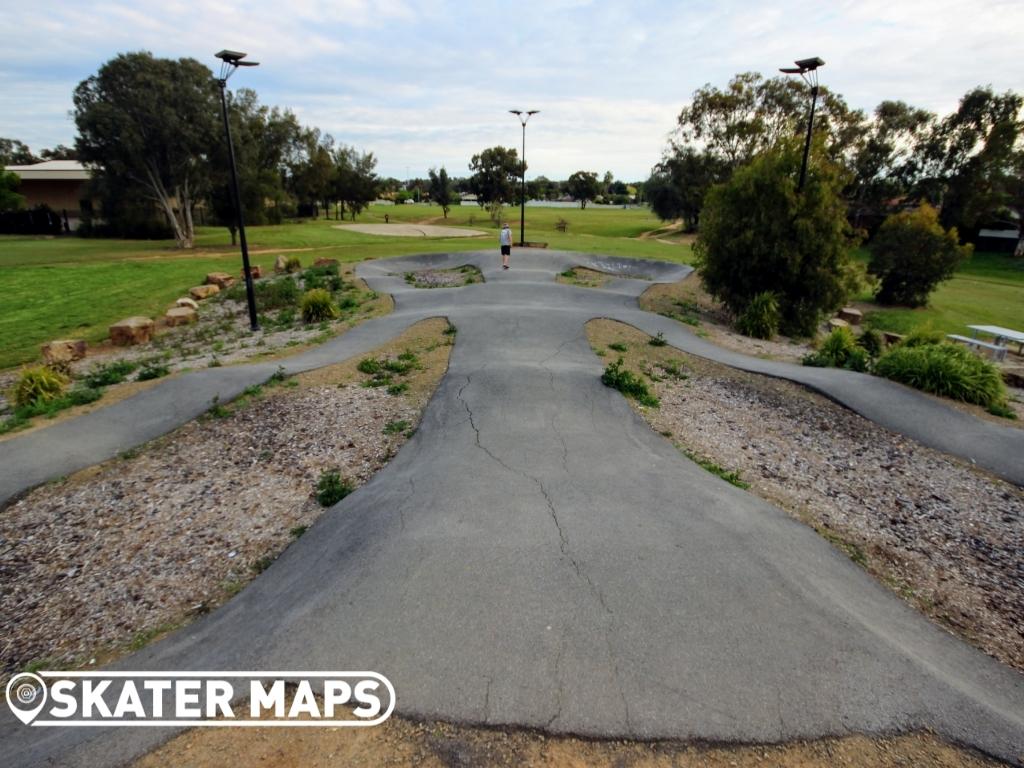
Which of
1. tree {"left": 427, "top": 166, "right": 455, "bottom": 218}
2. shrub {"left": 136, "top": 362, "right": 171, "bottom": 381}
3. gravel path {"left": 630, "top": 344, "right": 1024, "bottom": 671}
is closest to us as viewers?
gravel path {"left": 630, "top": 344, "right": 1024, "bottom": 671}

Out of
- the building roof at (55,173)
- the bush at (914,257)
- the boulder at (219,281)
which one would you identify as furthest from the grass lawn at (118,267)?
the bush at (914,257)

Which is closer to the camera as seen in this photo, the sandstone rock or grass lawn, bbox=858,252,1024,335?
the sandstone rock

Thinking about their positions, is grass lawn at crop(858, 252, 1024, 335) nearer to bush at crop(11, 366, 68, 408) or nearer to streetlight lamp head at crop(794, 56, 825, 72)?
streetlight lamp head at crop(794, 56, 825, 72)

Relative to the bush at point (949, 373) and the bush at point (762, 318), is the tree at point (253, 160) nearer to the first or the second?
the bush at point (762, 318)

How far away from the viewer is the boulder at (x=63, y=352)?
42.2 ft

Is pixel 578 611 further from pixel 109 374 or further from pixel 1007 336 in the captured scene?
pixel 1007 336

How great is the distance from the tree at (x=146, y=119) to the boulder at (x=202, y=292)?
1360cm

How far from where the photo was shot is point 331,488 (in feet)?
23.6

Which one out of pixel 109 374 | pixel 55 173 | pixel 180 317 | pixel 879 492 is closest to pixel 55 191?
pixel 55 173

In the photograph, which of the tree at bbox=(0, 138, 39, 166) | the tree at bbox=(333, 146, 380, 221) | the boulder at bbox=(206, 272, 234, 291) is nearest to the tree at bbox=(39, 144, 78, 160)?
the tree at bbox=(0, 138, 39, 166)

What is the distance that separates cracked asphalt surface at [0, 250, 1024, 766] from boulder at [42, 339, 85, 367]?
18.6 ft

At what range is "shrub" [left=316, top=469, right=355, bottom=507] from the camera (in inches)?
277

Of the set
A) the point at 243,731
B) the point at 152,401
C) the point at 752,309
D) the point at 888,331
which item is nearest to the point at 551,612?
the point at 243,731

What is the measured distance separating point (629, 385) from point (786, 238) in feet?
32.6
